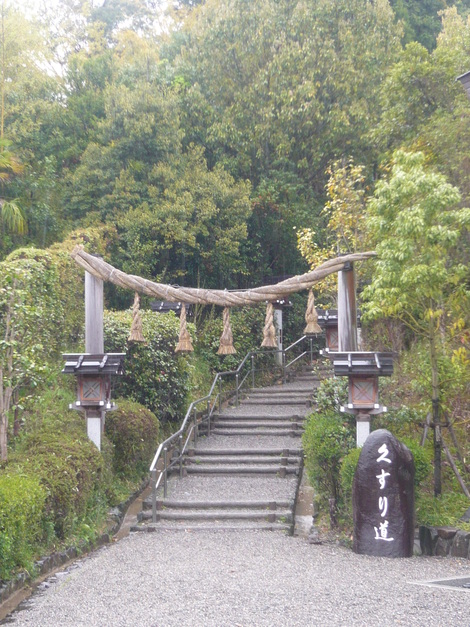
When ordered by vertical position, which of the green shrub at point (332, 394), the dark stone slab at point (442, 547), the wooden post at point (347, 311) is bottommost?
the dark stone slab at point (442, 547)

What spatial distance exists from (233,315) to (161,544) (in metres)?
12.2

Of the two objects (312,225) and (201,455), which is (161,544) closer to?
(201,455)

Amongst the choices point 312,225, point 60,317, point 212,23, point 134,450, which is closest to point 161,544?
point 134,450

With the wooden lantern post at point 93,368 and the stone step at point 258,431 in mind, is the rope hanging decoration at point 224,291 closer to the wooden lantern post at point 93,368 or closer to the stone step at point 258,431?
the wooden lantern post at point 93,368

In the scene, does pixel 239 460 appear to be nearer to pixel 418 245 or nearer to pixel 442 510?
pixel 442 510

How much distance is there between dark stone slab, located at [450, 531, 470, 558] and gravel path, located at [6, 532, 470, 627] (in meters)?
0.24

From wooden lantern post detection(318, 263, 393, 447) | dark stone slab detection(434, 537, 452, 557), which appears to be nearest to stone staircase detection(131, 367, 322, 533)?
wooden lantern post detection(318, 263, 393, 447)

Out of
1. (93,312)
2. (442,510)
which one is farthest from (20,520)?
(442,510)

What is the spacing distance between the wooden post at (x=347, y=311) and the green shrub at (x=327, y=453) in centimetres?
133

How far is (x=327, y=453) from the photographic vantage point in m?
10.9

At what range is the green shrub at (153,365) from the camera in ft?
45.8

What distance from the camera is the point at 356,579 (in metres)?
7.85

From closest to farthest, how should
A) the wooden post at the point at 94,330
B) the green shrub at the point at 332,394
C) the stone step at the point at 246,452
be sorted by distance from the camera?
the wooden post at the point at 94,330 < the green shrub at the point at 332,394 < the stone step at the point at 246,452

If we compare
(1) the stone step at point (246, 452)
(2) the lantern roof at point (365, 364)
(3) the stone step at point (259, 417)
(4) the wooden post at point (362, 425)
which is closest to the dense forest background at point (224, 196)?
(4) the wooden post at point (362, 425)
